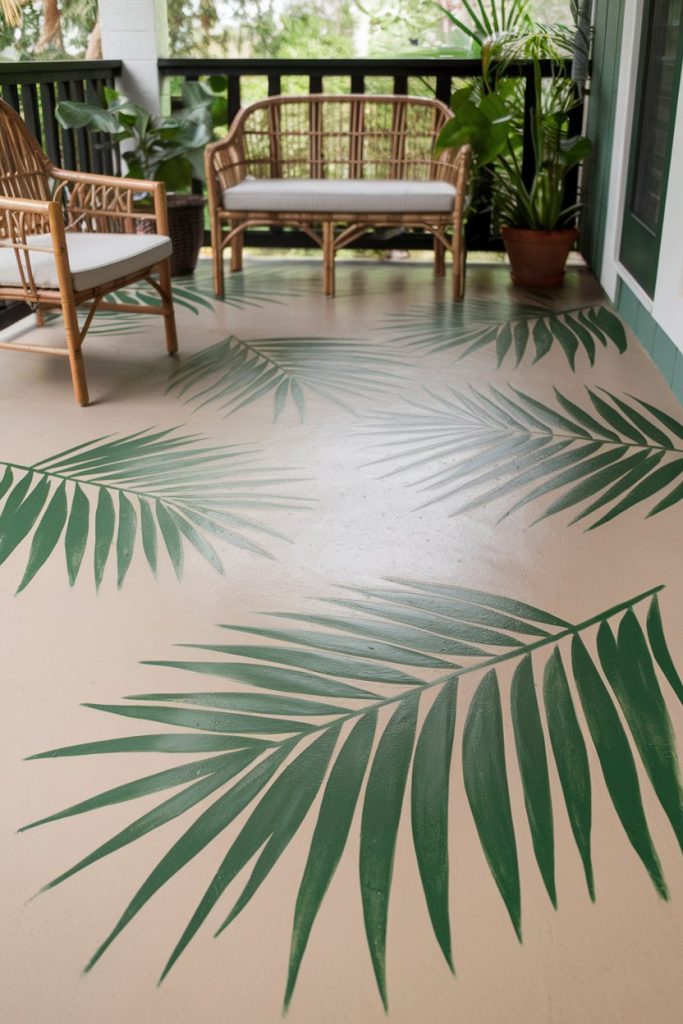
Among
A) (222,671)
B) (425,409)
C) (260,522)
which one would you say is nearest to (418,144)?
(425,409)

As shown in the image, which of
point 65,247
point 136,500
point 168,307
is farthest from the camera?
point 168,307

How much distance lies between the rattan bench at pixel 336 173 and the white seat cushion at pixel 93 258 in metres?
0.94

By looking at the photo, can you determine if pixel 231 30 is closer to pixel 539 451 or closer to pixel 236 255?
pixel 236 255

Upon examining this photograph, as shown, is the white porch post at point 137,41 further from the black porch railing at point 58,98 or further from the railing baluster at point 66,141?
the railing baluster at point 66,141

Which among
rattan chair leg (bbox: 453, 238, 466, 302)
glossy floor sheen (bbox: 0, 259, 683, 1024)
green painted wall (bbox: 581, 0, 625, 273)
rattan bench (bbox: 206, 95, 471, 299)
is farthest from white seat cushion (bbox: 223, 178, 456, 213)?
glossy floor sheen (bbox: 0, 259, 683, 1024)

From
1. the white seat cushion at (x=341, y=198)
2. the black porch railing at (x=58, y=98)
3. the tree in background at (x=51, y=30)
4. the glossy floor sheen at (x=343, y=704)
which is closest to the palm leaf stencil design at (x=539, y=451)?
the glossy floor sheen at (x=343, y=704)

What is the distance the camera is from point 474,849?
4.59 ft

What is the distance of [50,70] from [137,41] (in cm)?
86

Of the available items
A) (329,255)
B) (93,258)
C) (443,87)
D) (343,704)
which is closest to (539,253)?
(329,255)

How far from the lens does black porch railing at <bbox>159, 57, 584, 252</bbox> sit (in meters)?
4.86

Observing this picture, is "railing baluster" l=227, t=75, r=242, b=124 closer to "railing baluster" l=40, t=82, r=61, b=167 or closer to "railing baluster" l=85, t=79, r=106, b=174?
"railing baluster" l=85, t=79, r=106, b=174

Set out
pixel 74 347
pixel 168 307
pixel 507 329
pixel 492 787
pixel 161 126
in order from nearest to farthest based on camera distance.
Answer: pixel 492 787 → pixel 74 347 → pixel 168 307 → pixel 507 329 → pixel 161 126

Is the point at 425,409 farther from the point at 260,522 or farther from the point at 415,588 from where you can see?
the point at 415,588

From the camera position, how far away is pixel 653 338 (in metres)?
3.50
